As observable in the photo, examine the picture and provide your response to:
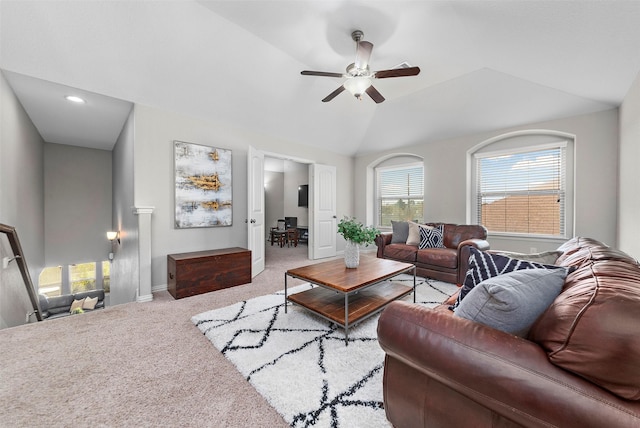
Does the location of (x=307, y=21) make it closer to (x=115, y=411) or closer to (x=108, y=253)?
(x=115, y=411)

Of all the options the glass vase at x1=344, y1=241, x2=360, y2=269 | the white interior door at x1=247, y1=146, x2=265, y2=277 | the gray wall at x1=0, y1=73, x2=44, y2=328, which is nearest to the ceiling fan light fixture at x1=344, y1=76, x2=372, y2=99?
the glass vase at x1=344, y1=241, x2=360, y2=269

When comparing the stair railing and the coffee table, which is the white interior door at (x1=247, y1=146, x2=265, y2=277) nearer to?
the coffee table

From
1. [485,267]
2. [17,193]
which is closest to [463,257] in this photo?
[485,267]

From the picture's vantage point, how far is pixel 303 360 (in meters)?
1.74

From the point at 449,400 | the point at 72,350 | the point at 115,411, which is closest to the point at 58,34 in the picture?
the point at 72,350

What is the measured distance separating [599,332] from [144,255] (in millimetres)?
3646

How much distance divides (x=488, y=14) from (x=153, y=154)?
3.81 meters

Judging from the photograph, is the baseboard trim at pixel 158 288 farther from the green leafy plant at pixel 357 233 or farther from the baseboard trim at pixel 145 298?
the green leafy plant at pixel 357 233

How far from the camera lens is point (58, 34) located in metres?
2.27

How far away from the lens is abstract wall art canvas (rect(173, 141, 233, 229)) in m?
3.39

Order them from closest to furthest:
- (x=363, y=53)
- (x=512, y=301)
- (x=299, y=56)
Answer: (x=512, y=301) < (x=363, y=53) < (x=299, y=56)

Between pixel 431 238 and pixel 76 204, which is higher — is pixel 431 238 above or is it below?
below

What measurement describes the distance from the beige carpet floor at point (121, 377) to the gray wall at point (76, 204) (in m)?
4.25

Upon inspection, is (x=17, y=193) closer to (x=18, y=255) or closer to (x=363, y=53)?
(x=18, y=255)
